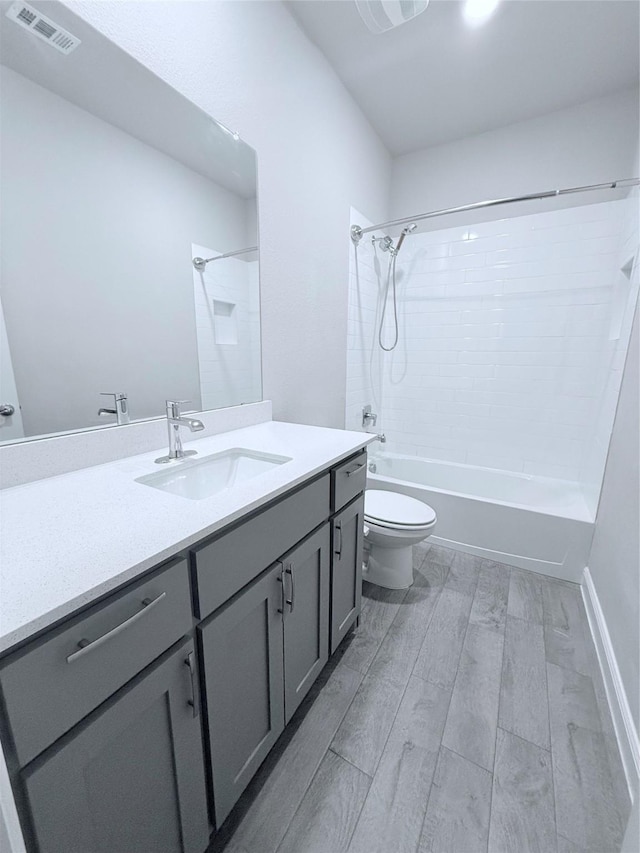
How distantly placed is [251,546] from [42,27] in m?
1.38

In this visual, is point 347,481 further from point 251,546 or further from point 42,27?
point 42,27

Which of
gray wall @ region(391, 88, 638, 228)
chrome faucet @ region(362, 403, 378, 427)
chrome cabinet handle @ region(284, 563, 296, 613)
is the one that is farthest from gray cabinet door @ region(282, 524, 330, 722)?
gray wall @ region(391, 88, 638, 228)

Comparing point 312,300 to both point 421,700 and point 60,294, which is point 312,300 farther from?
point 421,700

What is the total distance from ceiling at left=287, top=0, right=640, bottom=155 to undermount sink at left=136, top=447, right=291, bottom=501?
1965 millimetres

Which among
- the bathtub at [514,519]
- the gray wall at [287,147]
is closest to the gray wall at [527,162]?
the gray wall at [287,147]

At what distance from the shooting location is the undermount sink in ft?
3.56

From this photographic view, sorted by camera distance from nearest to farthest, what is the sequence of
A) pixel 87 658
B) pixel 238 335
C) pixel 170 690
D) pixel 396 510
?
1. pixel 87 658
2. pixel 170 690
3. pixel 238 335
4. pixel 396 510

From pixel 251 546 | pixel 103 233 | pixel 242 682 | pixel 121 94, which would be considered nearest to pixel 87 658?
pixel 251 546

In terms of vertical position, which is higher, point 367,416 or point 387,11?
point 387,11

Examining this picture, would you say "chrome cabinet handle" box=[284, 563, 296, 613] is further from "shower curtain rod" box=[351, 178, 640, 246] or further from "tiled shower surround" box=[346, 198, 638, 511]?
"shower curtain rod" box=[351, 178, 640, 246]

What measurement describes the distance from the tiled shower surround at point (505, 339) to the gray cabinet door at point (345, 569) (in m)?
1.21

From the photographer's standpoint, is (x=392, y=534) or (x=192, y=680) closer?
(x=192, y=680)

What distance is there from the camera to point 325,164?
1.94 m

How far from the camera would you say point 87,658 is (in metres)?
0.54
